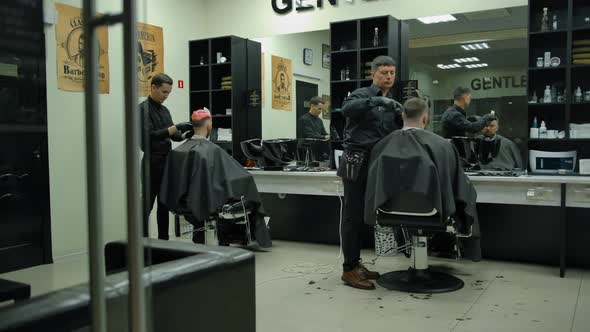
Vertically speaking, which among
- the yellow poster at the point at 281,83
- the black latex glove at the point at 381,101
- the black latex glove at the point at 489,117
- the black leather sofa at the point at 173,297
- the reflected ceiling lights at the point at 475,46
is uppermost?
A: the reflected ceiling lights at the point at 475,46

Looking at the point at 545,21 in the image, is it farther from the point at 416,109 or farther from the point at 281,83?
the point at 281,83

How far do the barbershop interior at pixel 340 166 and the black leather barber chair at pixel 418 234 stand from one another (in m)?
0.01

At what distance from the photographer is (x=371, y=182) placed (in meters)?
3.22

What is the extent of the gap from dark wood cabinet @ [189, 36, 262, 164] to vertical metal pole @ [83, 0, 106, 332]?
198 inches

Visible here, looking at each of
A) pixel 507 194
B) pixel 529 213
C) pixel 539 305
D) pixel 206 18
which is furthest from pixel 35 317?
pixel 206 18

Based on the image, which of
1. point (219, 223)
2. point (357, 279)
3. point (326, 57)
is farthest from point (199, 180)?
point (326, 57)

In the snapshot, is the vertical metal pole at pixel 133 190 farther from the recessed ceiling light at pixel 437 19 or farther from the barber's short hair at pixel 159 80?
the recessed ceiling light at pixel 437 19

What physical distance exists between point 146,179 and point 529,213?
3815 millimetres

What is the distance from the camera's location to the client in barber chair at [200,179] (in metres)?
3.75

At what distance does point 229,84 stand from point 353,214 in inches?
116

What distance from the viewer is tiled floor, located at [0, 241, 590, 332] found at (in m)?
2.65

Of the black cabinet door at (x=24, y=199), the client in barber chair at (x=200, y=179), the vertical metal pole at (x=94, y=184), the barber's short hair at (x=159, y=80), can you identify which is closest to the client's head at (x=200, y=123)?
the client in barber chair at (x=200, y=179)

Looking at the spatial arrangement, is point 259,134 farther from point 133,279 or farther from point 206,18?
point 133,279

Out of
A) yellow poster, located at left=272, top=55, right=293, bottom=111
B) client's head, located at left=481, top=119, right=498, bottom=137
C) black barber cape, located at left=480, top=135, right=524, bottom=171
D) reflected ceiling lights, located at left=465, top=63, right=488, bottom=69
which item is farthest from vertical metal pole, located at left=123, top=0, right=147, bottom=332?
yellow poster, located at left=272, top=55, right=293, bottom=111
